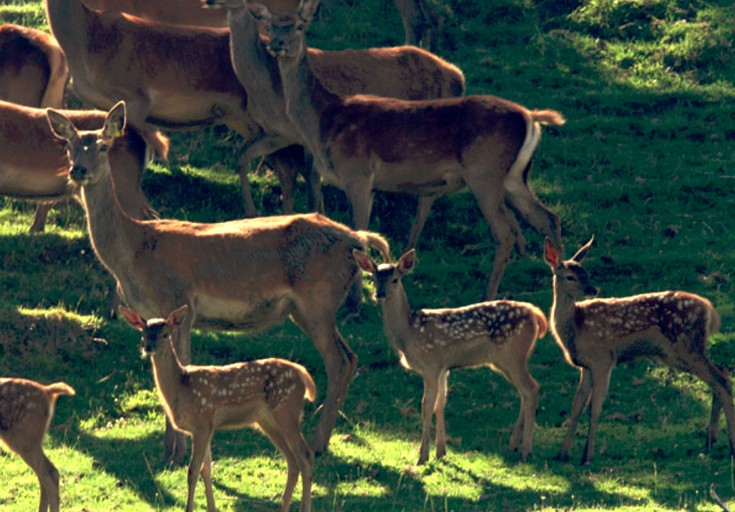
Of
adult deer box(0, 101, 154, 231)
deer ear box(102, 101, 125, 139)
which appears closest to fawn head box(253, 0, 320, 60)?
adult deer box(0, 101, 154, 231)

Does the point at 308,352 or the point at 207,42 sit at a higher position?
the point at 207,42

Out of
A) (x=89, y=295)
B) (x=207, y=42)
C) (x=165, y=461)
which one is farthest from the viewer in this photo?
(x=207, y=42)

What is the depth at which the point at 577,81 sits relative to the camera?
2158 cm

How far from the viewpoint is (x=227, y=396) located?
38.5 feet

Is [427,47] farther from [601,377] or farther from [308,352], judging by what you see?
[601,377]

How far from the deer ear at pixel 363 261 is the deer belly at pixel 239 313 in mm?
674

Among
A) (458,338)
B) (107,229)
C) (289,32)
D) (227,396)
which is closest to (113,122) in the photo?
(107,229)

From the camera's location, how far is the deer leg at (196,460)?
37.4ft

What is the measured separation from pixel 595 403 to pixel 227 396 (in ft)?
10.5

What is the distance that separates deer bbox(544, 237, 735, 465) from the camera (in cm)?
1323

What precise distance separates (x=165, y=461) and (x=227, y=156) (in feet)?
23.4

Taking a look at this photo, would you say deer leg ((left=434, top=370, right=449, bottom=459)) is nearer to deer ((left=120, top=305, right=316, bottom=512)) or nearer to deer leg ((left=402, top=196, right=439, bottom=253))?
deer ((left=120, top=305, right=316, bottom=512))

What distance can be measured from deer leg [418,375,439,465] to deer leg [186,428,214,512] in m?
1.96

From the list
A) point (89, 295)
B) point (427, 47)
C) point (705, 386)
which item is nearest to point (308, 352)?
point (89, 295)
